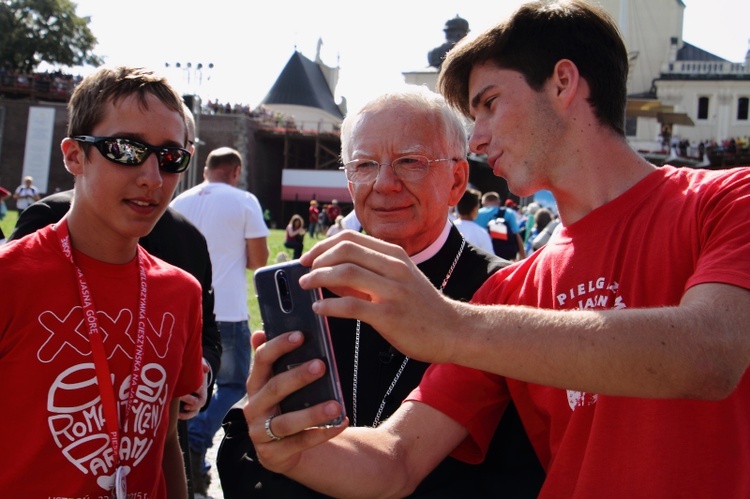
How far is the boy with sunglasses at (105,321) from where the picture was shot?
74.7 inches

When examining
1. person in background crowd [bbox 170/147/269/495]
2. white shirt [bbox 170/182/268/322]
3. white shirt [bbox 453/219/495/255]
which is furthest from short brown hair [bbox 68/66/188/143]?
white shirt [bbox 453/219/495/255]

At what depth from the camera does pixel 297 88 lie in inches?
2517

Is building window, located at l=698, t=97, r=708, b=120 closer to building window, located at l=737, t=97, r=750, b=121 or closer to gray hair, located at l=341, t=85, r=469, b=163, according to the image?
building window, located at l=737, t=97, r=750, b=121

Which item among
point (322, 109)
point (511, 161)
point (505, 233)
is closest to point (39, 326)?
point (511, 161)

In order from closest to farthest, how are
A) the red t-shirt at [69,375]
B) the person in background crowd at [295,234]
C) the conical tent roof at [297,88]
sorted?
the red t-shirt at [69,375] < the person in background crowd at [295,234] < the conical tent roof at [297,88]

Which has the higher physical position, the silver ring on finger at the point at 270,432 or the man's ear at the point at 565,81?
the man's ear at the point at 565,81

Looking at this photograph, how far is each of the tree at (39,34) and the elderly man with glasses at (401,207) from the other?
58689mm

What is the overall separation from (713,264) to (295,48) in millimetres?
68583

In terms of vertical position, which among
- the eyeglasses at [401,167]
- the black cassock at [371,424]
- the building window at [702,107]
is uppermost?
the building window at [702,107]

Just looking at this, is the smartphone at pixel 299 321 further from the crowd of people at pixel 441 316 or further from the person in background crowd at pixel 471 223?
the person in background crowd at pixel 471 223

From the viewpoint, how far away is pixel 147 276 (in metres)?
2.30

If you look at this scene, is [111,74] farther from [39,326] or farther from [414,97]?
[414,97]

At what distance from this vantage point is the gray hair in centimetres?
250

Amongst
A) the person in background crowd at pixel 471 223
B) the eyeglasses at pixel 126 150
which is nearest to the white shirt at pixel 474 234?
the person in background crowd at pixel 471 223
